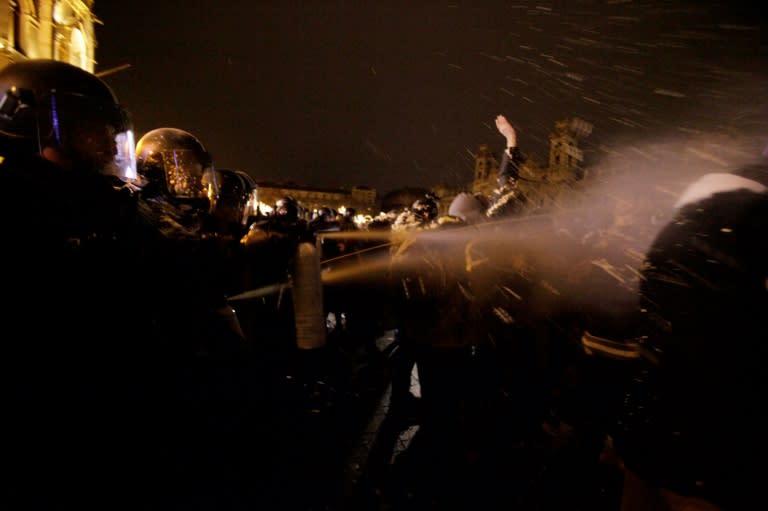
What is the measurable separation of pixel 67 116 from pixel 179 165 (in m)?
2.33

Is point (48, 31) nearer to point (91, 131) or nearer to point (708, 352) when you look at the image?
point (91, 131)

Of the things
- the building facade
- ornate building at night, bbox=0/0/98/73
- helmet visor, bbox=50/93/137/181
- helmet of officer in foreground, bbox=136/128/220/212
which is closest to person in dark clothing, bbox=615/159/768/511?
helmet visor, bbox=50/93/137/181

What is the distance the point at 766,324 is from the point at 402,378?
3905 millimetres

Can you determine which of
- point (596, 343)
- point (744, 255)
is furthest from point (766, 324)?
point (596, 343)

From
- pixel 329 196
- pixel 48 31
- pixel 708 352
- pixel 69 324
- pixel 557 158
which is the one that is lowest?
pixel 69 324

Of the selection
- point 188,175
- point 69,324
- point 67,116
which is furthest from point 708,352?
point 188,175

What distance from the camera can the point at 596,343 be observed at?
3.40m

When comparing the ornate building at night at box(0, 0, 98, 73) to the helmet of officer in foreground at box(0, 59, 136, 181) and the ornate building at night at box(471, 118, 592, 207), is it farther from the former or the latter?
the ornate building at night at box(471, 118, 592, 207)

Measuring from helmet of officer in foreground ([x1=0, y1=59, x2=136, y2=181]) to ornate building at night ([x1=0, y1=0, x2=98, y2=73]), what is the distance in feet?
18.1

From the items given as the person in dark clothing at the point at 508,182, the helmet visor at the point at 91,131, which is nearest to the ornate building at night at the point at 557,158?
the person in dark clothing at the point at 508,182

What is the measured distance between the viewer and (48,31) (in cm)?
805

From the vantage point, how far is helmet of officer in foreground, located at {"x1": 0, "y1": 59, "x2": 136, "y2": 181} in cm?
262

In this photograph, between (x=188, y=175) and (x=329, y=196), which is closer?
(x=188, y=175)

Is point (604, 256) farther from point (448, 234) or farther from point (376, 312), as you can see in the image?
point (376, 312)
